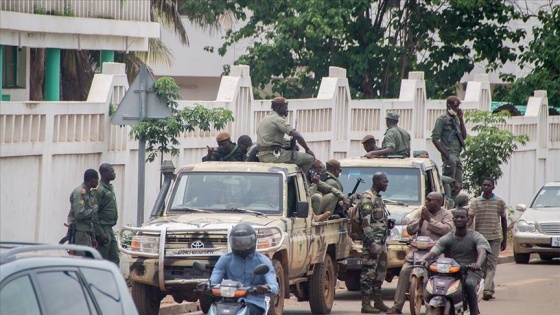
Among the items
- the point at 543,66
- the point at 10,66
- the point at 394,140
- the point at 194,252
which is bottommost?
the point at 194,252

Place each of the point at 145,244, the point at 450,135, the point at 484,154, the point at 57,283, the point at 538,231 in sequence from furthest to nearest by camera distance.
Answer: the point at 484,154, the point at 538,231, the point at 450,135, the point at 145,244, the point at 57,283

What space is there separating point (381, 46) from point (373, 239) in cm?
1867

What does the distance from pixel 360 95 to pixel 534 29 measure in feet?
16.4

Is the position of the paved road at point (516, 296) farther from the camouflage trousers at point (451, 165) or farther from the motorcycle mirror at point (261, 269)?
the motorcycle mirror at point (261, 269)

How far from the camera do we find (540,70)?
33500mm

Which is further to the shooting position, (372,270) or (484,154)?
(484,154)

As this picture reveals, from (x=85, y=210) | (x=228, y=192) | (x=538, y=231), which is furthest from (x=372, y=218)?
(x=538, y=231)

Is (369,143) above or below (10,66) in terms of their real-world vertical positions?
below

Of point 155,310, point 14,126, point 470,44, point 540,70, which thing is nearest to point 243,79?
point 14,126

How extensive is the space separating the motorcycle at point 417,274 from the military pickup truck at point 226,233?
1188 mm

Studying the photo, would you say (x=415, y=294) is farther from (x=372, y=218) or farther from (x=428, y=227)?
(x=372, y=218)

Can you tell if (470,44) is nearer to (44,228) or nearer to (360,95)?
(360,95)

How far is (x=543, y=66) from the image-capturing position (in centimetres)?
3350

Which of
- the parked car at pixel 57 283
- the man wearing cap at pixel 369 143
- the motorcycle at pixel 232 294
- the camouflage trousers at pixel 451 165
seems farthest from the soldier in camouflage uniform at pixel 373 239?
the parked car at pixel 57 283
